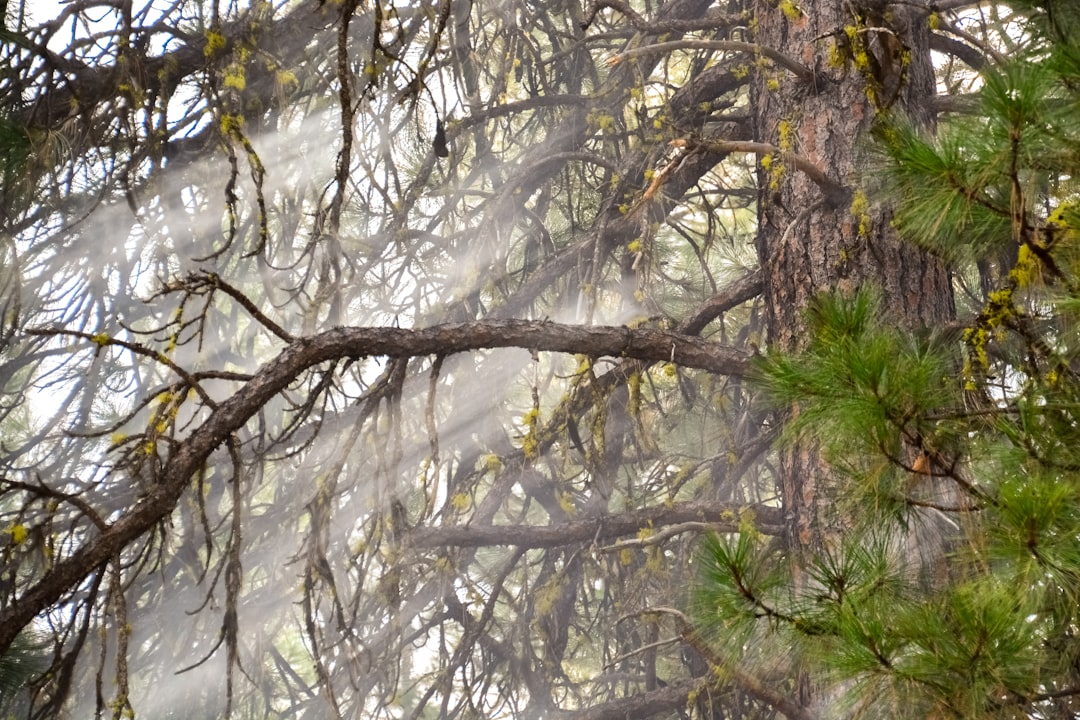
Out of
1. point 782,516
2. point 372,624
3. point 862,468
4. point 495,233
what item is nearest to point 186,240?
point 495,233

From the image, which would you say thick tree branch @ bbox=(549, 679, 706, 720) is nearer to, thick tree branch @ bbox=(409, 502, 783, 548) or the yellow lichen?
thick tree branch @ bbox=(409, 502, 783, 548)

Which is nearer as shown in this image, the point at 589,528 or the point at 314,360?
the point at 314,360

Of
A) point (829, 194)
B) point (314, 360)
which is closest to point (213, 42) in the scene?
point (314, 360)

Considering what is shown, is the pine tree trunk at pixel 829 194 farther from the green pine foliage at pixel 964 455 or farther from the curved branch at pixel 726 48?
the green pine foliage at pixel 964 455

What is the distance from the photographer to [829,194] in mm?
3447

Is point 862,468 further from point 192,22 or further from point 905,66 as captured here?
point 192,22

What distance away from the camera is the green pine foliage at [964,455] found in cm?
197

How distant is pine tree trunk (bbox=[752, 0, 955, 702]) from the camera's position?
332cm

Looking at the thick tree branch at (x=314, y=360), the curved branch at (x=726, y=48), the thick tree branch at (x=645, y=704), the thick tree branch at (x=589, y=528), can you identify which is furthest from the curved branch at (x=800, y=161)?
the thick tree branch at (x=645, y=704)

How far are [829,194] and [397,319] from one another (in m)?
2.25

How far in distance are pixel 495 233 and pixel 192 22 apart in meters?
1.45

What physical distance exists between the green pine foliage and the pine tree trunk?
0.76 meters

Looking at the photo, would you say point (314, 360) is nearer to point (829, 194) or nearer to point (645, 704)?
point (829, 194)

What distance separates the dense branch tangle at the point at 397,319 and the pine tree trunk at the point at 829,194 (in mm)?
130
